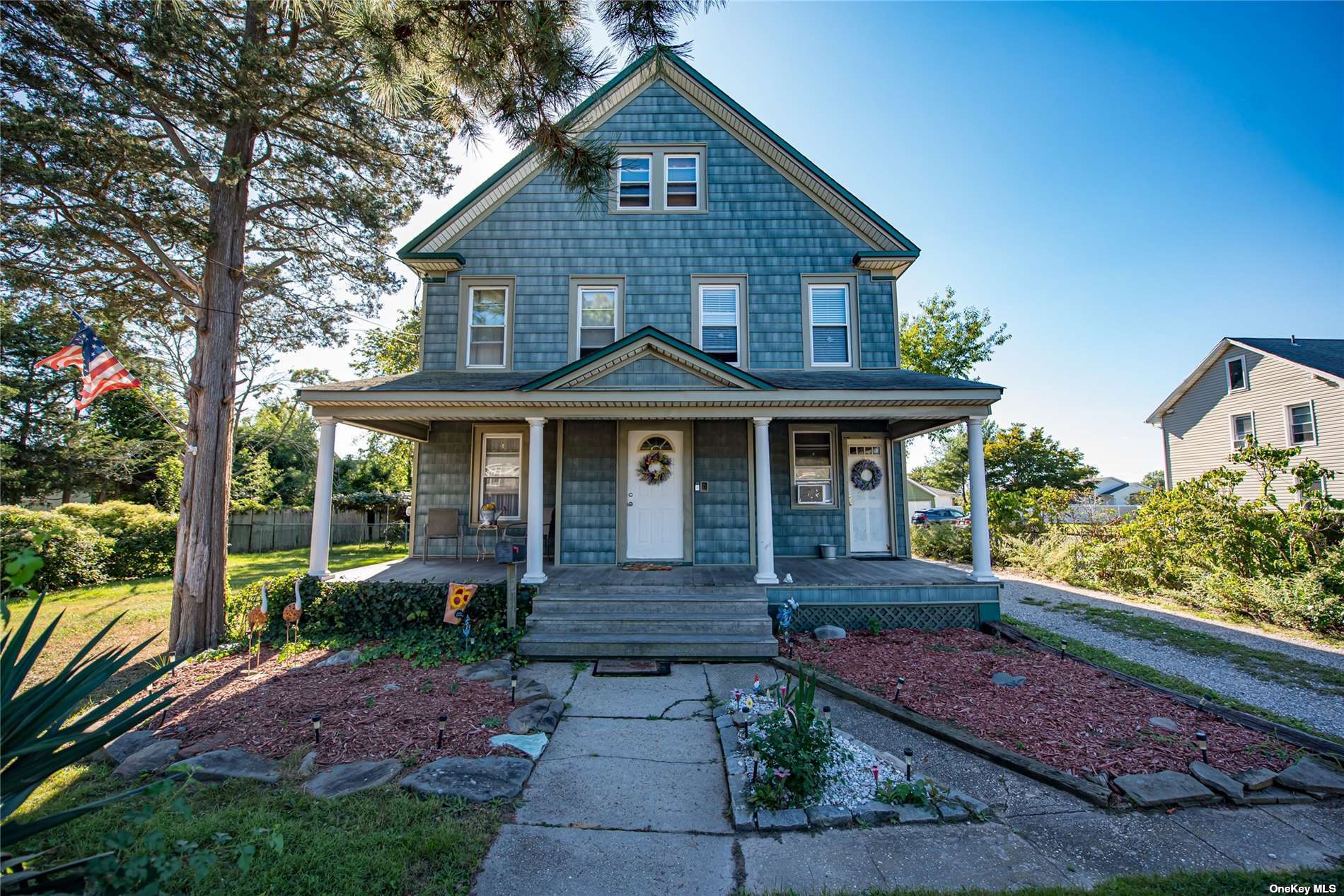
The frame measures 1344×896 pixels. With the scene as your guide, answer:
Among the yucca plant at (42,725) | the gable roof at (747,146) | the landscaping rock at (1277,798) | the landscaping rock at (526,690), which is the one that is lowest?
the landscaping rock at (1277,798)

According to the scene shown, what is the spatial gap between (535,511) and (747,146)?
7.83 metres

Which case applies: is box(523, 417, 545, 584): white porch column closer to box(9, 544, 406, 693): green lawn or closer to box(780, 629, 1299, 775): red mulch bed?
box(780, 629, 1299, 775): red mulch bed

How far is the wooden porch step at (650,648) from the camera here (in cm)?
646

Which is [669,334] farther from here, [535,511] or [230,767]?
[230,767]

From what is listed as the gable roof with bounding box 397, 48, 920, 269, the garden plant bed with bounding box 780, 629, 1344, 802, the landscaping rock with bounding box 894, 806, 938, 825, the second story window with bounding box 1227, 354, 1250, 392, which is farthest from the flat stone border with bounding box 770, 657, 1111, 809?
the second story window with bounding box 1227, 354, 1250, 392

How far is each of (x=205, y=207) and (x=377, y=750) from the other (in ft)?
28.3

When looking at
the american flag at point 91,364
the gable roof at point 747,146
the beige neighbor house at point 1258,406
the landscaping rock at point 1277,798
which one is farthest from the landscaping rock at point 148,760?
the beige neighbor house at point 1258,406

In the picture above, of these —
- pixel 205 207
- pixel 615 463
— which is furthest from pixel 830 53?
pixel 205 207

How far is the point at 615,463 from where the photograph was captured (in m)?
9.34

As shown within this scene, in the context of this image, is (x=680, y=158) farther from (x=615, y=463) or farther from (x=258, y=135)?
(x=258, y=135)

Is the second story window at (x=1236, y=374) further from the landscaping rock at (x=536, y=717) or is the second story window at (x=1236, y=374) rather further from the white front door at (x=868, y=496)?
the landscaping rock at (x=536, y=717)

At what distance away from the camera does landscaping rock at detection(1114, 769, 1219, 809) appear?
11.9ft

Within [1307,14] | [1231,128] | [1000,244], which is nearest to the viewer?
[1307,14]

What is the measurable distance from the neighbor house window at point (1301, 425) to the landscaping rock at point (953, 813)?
810 inches
